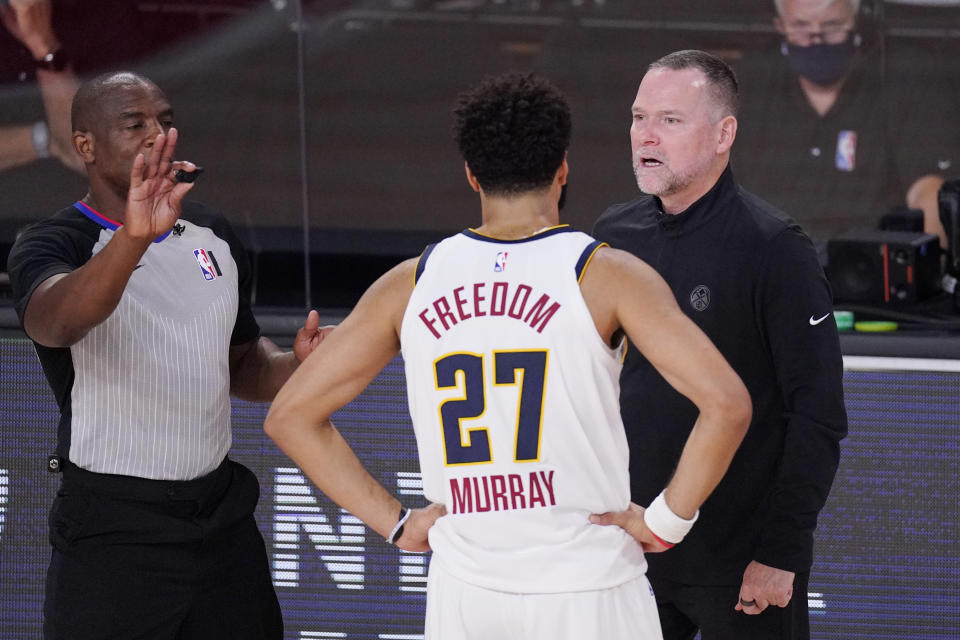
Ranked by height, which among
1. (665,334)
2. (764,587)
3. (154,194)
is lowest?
(764,587)

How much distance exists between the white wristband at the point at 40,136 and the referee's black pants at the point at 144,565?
414cm

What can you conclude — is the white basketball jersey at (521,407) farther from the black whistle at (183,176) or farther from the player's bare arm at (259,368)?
the player's bare arm at (259,368)

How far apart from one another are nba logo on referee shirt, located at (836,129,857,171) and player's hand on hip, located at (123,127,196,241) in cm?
473

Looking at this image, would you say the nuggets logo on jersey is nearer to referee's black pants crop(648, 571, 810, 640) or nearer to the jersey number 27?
the jersey number 27

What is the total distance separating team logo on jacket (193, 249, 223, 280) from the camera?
2926 millimetres

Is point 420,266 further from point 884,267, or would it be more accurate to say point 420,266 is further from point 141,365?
point 884,267

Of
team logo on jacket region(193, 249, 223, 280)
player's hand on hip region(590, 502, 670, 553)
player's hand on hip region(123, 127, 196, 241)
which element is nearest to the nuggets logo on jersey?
player's hand on hip region(590, 502, 670, 553)

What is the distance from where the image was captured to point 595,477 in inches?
90.0

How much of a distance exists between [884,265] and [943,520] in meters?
1.58

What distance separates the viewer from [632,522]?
233 cm

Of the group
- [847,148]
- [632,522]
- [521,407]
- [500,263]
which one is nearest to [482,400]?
[521,407]

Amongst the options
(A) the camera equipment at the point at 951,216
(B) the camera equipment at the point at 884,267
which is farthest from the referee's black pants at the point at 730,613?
(A) the camera equipment at the point at 951,216

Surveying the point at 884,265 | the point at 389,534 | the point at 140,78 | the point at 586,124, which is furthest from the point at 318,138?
the point at 389,534

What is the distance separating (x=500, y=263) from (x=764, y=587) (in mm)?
974
